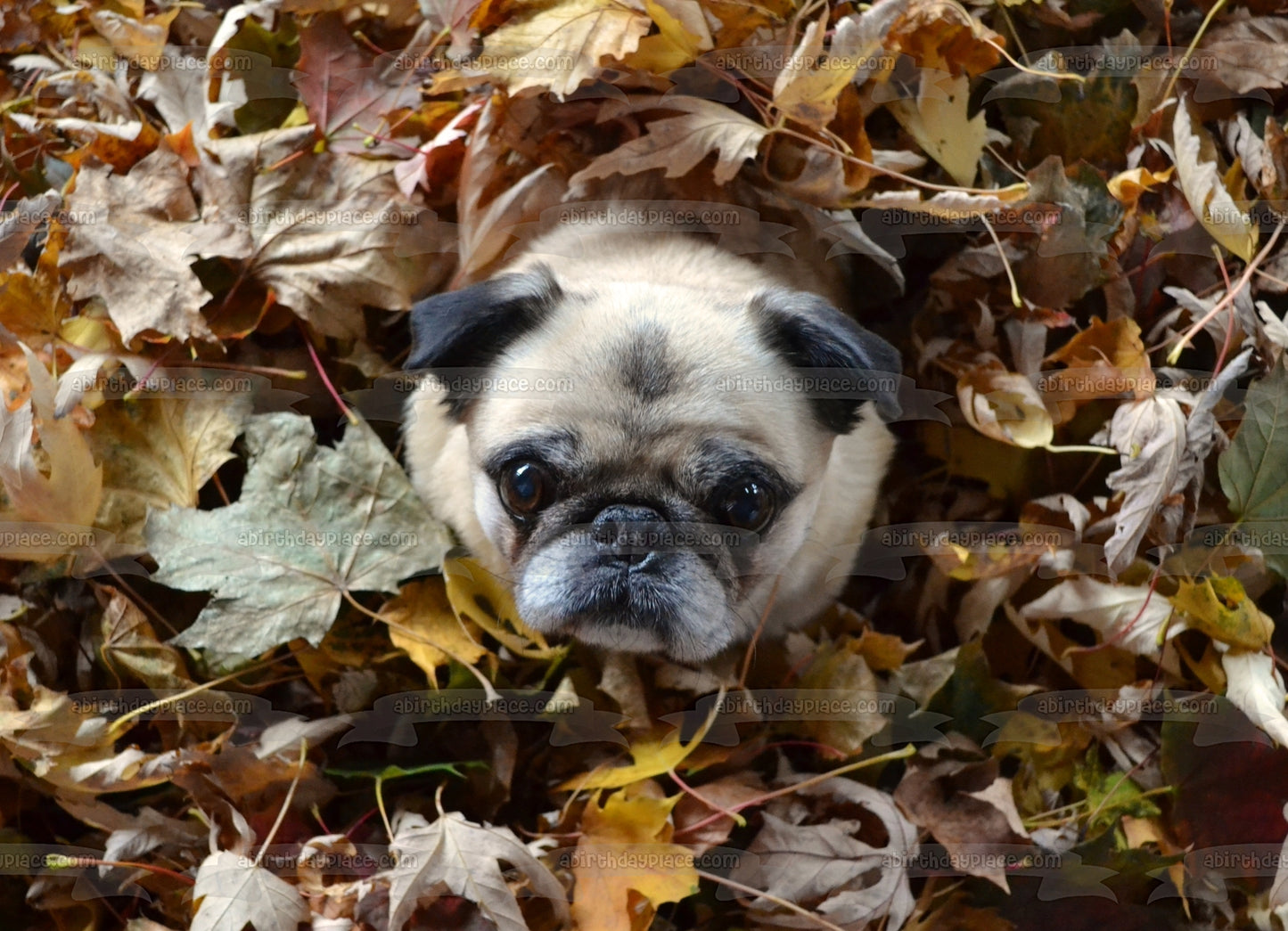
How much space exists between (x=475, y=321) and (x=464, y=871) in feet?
2.87

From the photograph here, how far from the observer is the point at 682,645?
1.68m

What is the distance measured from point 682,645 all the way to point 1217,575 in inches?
37.5

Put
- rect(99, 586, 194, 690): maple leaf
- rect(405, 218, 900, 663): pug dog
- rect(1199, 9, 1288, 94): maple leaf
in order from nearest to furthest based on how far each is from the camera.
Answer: rect(405, 218, 900, 663): pug dog → rect(99, 586, 194, 690): maple leaf → rect(1199, 9, 1288, 94): maple leaf

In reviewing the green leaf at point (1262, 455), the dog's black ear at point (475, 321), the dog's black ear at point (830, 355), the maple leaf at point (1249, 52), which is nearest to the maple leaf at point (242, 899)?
the dog's black ear at point (475, 321)

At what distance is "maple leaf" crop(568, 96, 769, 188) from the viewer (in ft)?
5.82

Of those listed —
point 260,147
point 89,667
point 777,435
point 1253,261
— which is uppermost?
point 260,147

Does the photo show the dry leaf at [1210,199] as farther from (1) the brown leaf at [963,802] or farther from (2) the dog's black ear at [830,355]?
(1) the brown leaf at [963,802]

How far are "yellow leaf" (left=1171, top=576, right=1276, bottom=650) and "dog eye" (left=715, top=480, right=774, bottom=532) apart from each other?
2.35ft

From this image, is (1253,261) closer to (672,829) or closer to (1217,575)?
(1217,575)

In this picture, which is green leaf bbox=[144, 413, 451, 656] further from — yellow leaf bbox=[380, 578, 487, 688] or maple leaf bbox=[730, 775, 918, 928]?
maple leaf bbox=[730, 775, 918, 928]

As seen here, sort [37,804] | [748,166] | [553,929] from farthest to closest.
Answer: [748,166] < [37,804] < [553,929]

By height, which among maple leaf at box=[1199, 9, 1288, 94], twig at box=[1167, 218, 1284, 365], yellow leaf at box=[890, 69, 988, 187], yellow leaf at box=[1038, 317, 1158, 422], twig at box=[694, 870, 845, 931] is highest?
maple leaf at box=[1199, 9, 1288, 94]

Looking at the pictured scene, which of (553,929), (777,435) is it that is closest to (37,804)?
(553,929)

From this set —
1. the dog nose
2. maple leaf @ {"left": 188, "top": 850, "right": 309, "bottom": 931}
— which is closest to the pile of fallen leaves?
maple leaf @ {"left": 188, "top": 850, "right": 309, "bottom": 931}
